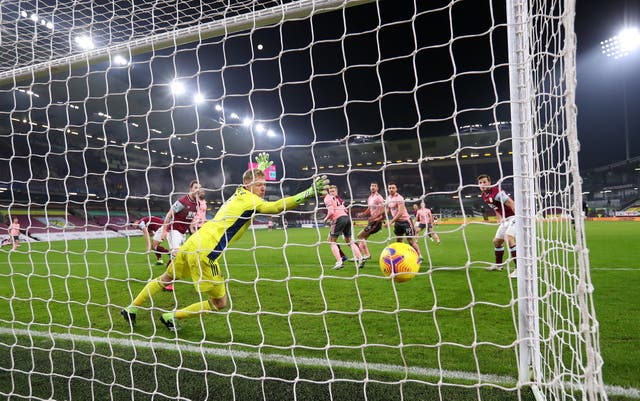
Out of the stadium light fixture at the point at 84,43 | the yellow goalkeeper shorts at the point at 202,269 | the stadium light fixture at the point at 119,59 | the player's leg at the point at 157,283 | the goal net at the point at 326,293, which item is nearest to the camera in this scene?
the goal net at the point at 326,293

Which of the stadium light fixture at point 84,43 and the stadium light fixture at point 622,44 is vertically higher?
the stadium light fixture at point 622,44

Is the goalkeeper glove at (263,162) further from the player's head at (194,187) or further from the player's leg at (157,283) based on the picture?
the player's leg at (157,283)

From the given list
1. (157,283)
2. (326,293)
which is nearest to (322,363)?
(157,283)

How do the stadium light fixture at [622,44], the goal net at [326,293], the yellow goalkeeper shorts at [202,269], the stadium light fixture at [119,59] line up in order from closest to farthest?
the goal net at [326,293] → the stadium light fixture at [119,59] → the yellow goalkeeper shorts at [202,269] → the stadium light fixture at [622,44]

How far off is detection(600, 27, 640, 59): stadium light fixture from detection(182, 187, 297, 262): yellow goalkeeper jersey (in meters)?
32.4

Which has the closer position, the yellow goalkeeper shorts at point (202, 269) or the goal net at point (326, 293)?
the goal net at point (326, 293)

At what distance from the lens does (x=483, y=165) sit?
128 ft

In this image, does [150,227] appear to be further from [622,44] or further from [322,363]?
[622,44]

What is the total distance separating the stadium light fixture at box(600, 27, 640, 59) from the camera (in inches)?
1032

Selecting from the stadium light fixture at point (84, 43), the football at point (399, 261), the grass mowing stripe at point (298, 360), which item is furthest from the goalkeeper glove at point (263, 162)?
the stadium light fixture at point (84, 43)

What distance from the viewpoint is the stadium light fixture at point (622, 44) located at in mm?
26203

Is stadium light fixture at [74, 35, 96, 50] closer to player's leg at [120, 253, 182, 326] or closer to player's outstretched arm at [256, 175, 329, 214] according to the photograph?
player's leg at [120, 253, 182, 326]

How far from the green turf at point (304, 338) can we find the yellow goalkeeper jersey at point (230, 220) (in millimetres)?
264

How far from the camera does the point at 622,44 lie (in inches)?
1099
